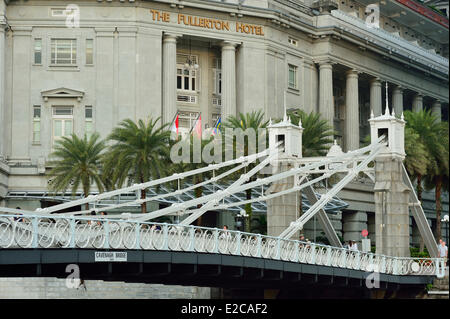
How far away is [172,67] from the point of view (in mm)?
74188

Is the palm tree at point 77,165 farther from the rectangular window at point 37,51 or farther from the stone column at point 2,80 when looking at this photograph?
the rectangular window at point 37,51

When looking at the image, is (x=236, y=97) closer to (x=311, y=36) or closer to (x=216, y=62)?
(x=216, y=62)

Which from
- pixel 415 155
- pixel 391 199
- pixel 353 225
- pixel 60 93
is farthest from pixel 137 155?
pixel 353 225

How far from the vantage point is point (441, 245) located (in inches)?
2076

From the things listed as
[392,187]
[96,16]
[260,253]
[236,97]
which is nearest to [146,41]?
[96,16]

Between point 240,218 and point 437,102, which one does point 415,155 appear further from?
point 437,102

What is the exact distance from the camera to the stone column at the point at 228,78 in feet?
250

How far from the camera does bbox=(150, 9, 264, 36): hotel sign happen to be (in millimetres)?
73500

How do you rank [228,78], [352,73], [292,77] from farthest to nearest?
[352,73] → [292,77] → [228,78]

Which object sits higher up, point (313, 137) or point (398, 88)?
point (398, 88)

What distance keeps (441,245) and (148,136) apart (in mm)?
18268

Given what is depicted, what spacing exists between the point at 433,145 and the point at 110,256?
36805mm

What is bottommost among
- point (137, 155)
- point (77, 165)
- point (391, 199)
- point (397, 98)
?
point (391, 199)

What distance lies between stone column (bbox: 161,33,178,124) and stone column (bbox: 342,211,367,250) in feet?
61.2
